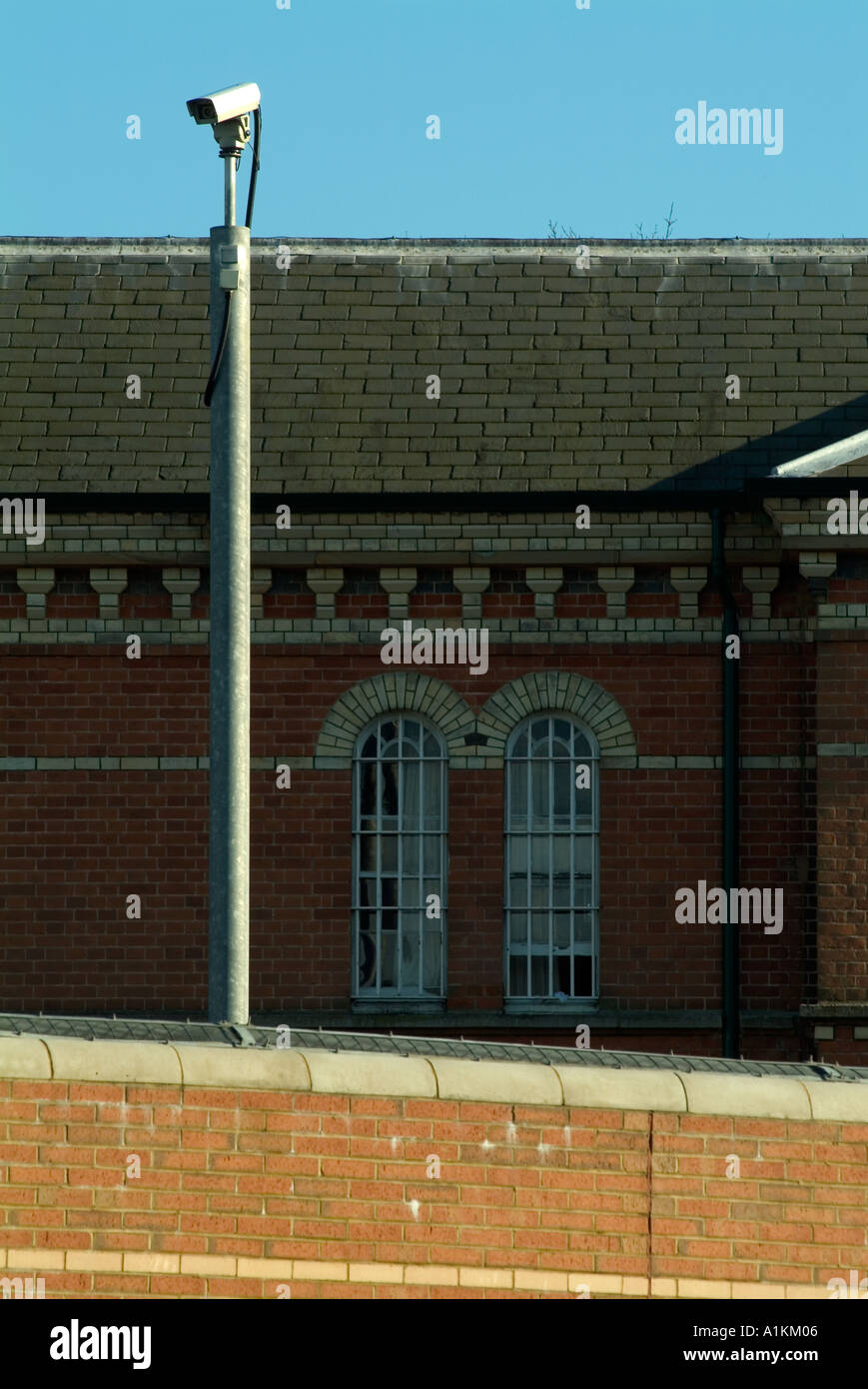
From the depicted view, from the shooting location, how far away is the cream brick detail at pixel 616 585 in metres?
17.7

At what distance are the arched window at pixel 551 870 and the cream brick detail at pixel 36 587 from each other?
14.1 ft

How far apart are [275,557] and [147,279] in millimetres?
4333

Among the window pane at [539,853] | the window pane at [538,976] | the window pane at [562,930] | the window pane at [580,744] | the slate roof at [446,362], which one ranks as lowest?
the window pane at [538,976]

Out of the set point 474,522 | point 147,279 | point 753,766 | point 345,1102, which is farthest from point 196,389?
point 345,1102

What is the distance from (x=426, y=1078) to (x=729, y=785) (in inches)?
336

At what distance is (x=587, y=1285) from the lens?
943 cm

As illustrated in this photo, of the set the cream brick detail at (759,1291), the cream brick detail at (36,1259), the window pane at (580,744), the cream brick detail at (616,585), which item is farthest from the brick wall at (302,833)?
the cream brick detail at (36,1259)

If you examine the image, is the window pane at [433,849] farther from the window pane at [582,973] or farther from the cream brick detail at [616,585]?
the cream brick detail at [616,585]

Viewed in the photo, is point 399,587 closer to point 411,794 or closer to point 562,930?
point 411,794

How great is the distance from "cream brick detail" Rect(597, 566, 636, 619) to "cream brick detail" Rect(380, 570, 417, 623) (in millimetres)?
1662

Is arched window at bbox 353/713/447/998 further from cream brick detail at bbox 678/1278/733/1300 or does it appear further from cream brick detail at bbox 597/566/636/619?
cream brick detail at bbox 678/1278/733/1300

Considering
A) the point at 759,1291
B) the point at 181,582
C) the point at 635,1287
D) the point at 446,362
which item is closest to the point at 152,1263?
the point at 635,1287

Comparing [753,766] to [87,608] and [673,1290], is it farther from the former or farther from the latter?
[673,1290]

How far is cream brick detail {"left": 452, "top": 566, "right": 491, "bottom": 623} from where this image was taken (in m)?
17.7
